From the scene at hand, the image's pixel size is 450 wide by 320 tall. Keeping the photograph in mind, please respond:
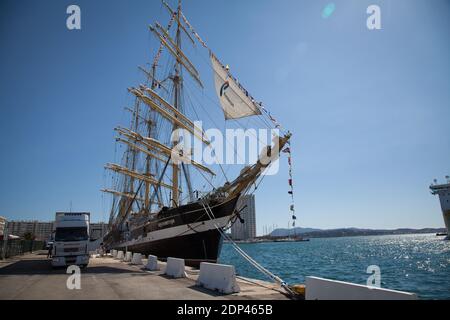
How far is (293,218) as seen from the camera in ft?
53.5

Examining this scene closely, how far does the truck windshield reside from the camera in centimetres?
1645

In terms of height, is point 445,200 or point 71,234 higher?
point 445,200

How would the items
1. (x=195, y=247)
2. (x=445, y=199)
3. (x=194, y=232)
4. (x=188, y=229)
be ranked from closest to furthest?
(x=195, y=247) → (x=194, y=232) → (x=188, y=229) → (x=445, y=199)

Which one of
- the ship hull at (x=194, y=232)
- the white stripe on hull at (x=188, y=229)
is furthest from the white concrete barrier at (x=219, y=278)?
Answer: the white stripe on hull at (x=188, y=229)


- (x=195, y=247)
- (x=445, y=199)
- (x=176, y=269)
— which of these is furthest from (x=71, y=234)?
(x=445, y=199)

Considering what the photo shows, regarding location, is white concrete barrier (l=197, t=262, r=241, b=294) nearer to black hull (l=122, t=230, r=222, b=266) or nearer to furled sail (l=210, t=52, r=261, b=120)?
black hull (l=122, t=230, r=222, b=266)

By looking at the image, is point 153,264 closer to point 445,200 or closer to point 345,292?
point 345,292

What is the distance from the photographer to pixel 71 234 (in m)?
16.7

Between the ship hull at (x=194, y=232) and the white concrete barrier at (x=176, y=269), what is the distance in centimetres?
769

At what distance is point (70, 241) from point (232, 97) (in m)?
16.2

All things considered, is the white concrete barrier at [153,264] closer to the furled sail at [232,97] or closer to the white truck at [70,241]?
the white truck at [70,241]
